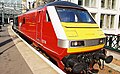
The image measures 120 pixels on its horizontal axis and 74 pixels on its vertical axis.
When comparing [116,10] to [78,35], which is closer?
[78,35]

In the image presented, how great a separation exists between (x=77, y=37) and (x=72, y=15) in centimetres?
149

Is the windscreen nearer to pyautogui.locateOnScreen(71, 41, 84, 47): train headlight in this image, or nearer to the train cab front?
the train cab front

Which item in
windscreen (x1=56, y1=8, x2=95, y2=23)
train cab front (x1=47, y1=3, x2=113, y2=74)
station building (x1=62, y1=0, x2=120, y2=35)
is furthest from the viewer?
station building (x1=62, y1=0, x2=120, y2=35)

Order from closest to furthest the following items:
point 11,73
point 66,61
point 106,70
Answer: point 66,61 → point 11,73 → point 106,70

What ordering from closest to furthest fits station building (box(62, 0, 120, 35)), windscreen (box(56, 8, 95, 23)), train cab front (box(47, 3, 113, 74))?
train cab front (box(47, 3, 113, 74)) < windscreen (box(56, 8, 95, 23)) < station building (box(62, 0, 120, 35))

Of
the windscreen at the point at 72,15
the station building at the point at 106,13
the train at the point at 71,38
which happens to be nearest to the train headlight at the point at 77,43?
the train at the point at 71,38

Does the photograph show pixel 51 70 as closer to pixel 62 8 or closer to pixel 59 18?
pixel 59 18

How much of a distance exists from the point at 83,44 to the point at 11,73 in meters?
2.98

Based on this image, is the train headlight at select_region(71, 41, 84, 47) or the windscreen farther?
the windscreen

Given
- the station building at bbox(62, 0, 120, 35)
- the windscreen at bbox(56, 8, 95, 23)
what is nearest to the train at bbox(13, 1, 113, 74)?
the windscreen at bbox(56, 8, 95, 23)

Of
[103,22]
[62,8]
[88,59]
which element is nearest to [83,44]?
→ [88,59]

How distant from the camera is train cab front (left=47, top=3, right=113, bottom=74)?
546cm

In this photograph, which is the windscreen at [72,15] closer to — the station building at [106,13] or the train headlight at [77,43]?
the train headlight at [77,43]

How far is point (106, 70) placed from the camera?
770 centimetres
